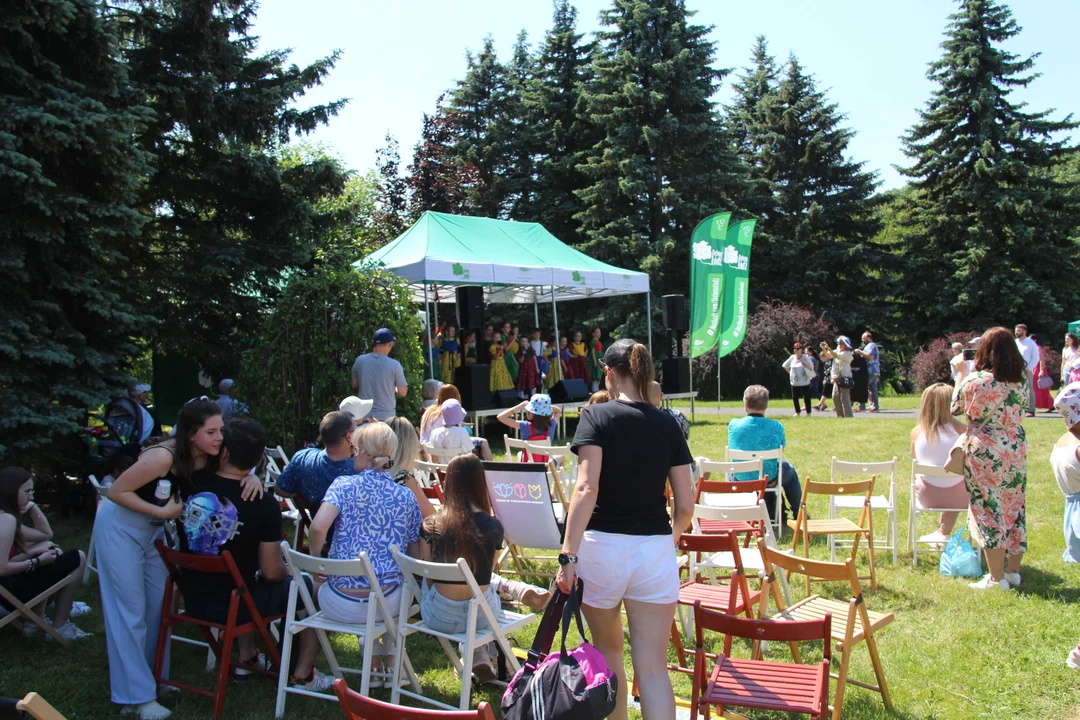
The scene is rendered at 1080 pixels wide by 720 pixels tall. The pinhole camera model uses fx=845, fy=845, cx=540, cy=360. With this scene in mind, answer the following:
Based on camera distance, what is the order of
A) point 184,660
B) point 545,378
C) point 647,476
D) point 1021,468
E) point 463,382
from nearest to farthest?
1. point 647,476
2. point 184,660
3. point 1021,468
4. point 463,382
5. point 545,378

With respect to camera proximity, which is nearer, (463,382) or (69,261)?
(69,261)

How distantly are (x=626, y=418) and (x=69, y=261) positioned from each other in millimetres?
6657

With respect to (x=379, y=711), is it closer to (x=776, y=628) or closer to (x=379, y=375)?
(x=776, y=628)

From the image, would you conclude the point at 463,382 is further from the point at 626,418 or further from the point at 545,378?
the point at 626,418

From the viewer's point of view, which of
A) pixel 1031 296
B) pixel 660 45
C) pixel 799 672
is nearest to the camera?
pixel 799 672

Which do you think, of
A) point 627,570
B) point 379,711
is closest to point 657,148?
point 627,570

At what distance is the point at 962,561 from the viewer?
5.35m

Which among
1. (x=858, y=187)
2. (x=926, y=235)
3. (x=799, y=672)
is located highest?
(x=858, y=187)

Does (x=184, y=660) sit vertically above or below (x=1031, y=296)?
below

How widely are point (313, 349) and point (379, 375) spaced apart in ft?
5.70

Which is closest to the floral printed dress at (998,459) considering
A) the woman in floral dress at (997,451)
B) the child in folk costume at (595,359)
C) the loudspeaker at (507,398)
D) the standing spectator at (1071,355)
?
the woman in floral dress at (997,451)

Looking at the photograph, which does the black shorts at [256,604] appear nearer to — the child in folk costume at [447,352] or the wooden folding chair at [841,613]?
the wooden folding chair at [841,613]

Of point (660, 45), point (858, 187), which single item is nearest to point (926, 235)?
point (858, 187)

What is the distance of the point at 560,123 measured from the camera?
93.5 ft
